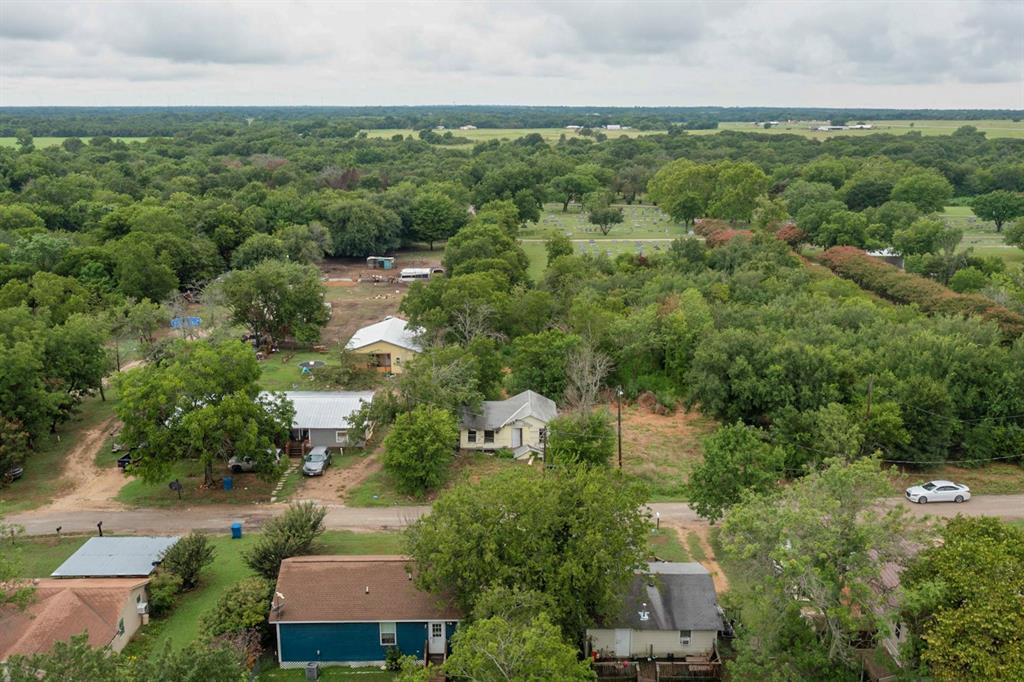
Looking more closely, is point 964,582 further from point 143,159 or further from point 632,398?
point 143,159

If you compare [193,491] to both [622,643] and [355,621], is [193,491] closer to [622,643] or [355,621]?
[355,621]

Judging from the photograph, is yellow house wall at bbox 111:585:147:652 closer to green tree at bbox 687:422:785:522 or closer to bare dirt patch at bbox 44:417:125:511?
bare dirt patch at bbox 44:417:125:511

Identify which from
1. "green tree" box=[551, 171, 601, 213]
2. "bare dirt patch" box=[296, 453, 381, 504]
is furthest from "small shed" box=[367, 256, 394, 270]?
"bare dirt patch" box=[296, 453, 381, 504]

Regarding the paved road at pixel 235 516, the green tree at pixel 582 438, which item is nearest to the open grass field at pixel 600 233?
the green tree at pixel 582 438

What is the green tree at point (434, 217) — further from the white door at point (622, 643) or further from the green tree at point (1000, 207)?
the white door at point (622, 643)

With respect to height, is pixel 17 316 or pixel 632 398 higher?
pixel 17 316

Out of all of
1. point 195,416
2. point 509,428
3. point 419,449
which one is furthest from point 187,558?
point 509,428

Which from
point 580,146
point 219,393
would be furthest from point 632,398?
point 580,146
